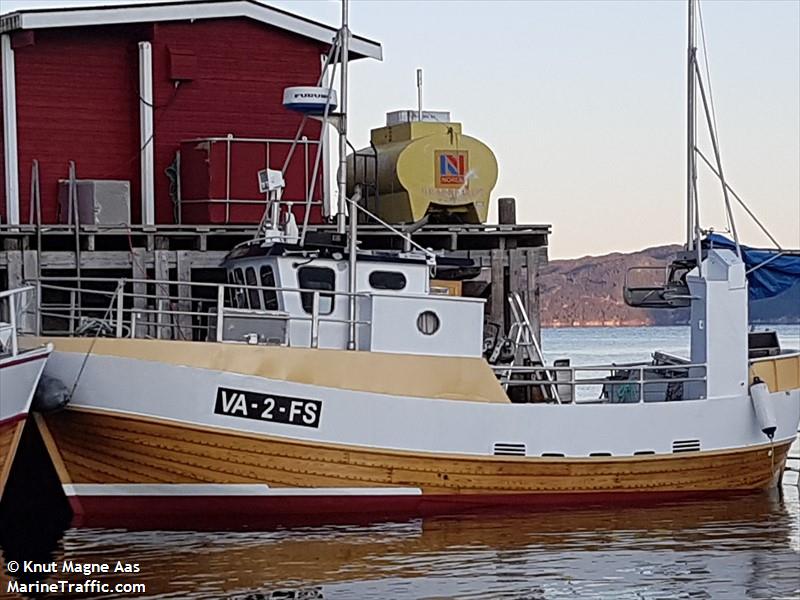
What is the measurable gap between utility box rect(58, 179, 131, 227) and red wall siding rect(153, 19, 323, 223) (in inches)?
33.0

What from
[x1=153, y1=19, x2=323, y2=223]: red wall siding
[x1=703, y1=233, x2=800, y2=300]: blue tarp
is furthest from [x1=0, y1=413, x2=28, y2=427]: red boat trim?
[x1=703, y1=233, x2=800, y2=300]: blue tarp

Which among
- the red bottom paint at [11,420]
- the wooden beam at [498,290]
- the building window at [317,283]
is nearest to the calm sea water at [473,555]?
the red bottom paint at [11,420]

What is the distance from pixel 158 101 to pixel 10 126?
211 centimetres

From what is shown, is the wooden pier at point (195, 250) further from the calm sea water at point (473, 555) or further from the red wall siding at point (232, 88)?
the calm sea water at point (473, 555)

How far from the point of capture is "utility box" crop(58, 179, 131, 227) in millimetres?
19828

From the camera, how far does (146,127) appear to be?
20797mm

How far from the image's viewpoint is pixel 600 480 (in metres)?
16.1

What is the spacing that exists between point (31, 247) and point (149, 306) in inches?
64.8

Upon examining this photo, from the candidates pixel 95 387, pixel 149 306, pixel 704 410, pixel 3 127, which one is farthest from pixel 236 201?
pixel 704 410

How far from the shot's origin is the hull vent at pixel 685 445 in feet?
53.8

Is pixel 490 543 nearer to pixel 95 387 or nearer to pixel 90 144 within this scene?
pixel 95 387

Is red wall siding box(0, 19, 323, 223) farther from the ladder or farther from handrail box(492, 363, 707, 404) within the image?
handrail box(492, 363, 707, 404)

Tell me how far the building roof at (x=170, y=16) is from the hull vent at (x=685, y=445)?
28.5ft

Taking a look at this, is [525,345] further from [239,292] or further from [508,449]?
[239,292]
